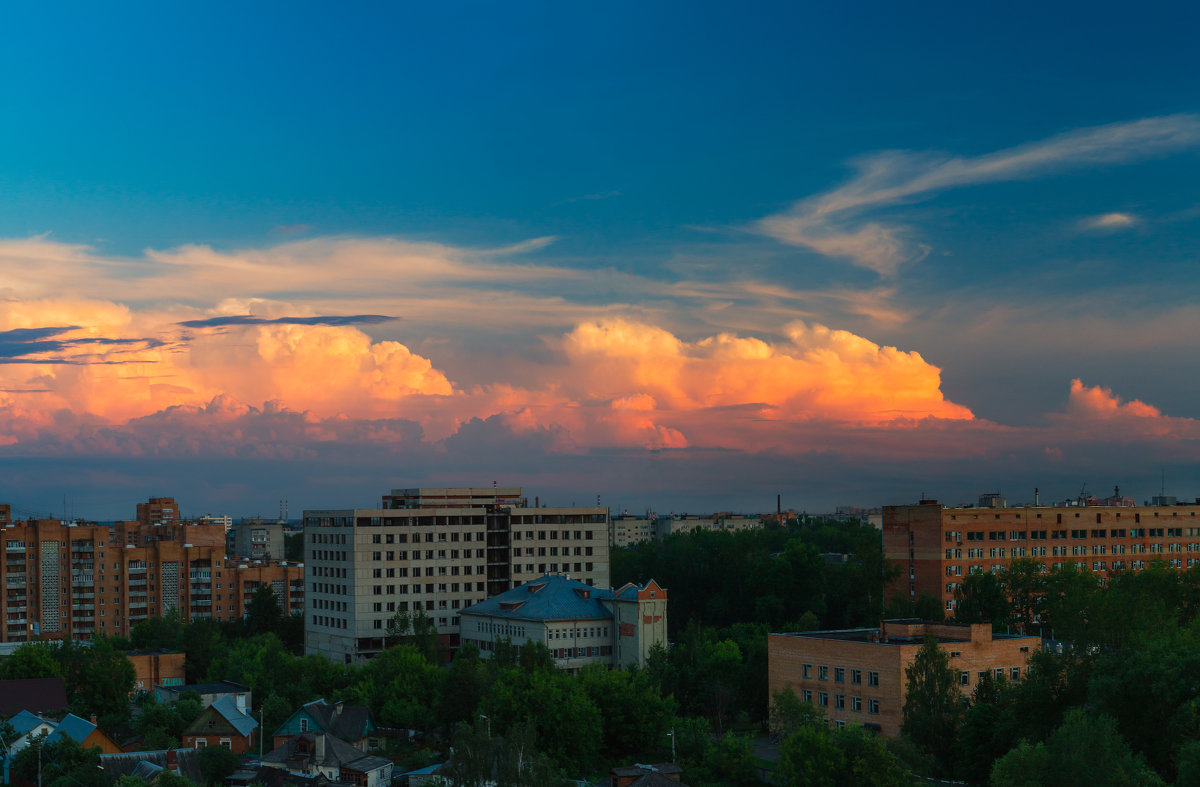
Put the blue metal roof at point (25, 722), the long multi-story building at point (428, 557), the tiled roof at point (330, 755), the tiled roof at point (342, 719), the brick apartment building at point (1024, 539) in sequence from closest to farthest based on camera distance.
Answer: the tiled roof at point (330, 755), the blue metal roof at point (25, 722), the tiled roof at point (342, 719), the long multi-story building at point (428, 557), the brick apartment building at point (1024, 539)

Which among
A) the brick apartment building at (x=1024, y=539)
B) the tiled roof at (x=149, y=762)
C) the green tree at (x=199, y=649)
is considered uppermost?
the brick apartment building at (x=1024, y=539)

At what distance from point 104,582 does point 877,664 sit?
108m

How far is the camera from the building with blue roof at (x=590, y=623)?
→ 99938 mm

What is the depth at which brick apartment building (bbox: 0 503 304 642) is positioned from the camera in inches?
5664

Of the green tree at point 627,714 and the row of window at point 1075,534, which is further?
the row of window at point 1075,534

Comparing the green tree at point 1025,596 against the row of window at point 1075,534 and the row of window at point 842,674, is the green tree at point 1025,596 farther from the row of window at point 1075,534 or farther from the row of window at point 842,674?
the row of window at point 842,674

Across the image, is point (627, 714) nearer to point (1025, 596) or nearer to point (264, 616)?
point (1025, 596)

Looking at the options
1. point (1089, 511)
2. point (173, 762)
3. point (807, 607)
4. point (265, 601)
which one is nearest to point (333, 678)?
point (173, 762)

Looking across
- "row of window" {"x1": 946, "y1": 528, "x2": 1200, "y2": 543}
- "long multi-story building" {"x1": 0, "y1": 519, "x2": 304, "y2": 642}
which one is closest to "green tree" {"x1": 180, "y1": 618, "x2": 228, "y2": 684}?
"long multi-story building" {"x1": 0, "y1": 519, "x2": 304, "y2": 642}

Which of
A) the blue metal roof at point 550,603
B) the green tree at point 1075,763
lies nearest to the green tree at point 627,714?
the blue metal roof at point 550,603

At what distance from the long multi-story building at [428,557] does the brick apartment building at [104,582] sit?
32871 millimetres

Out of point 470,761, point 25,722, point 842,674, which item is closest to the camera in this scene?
point 470,761

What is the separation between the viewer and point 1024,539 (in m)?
129

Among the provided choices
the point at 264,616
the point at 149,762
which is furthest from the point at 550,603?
the point at 264,616
